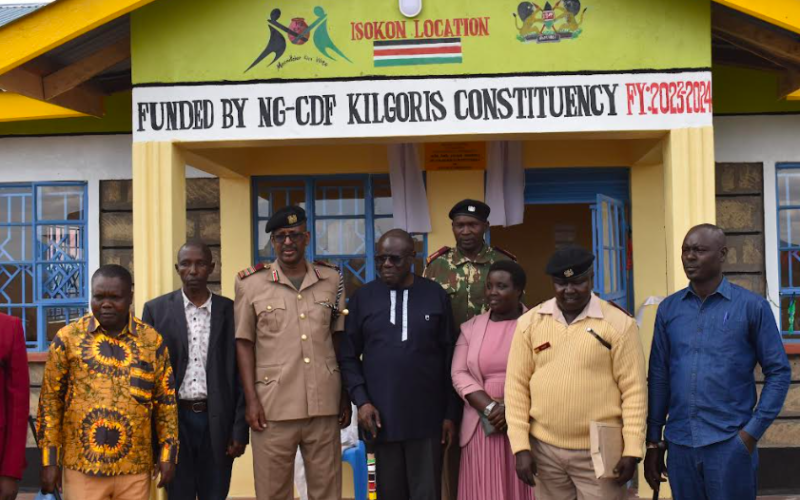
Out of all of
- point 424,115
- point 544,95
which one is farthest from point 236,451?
point 544,95

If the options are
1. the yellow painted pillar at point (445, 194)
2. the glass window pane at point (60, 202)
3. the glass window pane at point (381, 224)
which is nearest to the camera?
the yellow painted pillar at point (445, 194)

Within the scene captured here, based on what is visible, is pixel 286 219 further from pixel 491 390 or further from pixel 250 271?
pixel 491 390

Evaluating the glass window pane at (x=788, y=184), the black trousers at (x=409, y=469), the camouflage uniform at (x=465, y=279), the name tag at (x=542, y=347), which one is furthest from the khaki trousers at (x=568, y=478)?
the glass window pane at (x=788, y=184)

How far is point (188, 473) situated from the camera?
4480mm

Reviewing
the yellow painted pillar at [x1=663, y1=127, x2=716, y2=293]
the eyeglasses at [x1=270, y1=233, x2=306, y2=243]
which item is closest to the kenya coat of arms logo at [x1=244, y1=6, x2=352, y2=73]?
the eyeglasses at [x1=270, y1=233, x2=306, y2=243]

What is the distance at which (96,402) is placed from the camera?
390 cm

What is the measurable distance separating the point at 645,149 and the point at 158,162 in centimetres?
338

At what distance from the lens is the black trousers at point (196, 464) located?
176 inches

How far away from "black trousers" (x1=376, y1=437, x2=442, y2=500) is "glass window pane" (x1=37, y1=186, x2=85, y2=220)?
3888mm

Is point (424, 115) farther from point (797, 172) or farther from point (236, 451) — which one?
point (797, 172)

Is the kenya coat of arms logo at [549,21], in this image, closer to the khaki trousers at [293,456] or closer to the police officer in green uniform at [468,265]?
the police officer in green uniform at [468,265]

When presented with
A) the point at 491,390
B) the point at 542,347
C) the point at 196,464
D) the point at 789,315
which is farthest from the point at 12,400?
the point at 789,315

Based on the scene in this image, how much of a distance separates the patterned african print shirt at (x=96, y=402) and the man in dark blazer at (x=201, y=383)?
45cm

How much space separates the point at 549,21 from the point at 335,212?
8.52 ft
